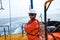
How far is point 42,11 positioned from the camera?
5.15 feet

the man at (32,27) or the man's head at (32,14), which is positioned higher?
the man's head at (32,14)

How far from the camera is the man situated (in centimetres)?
155

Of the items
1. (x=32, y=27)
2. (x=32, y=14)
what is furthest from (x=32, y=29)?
(x=32, y=14)

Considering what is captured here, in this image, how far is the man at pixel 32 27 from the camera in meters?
1.55

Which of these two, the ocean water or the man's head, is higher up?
the man's head

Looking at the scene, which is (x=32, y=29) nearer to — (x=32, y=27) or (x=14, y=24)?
(x=32, y=27)

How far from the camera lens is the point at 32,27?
155 cm

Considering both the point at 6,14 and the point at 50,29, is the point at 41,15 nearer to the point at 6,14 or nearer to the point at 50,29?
the point at 50,29

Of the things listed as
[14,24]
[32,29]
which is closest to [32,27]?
[32,29]

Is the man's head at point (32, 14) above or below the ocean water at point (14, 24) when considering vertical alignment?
above

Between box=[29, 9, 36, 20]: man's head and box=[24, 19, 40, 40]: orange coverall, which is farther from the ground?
box=[29, 9, 36, 20]: man's head

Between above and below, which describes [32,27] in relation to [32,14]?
below

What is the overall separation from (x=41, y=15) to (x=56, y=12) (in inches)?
5.4

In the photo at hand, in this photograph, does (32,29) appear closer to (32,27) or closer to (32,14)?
(32,27)
